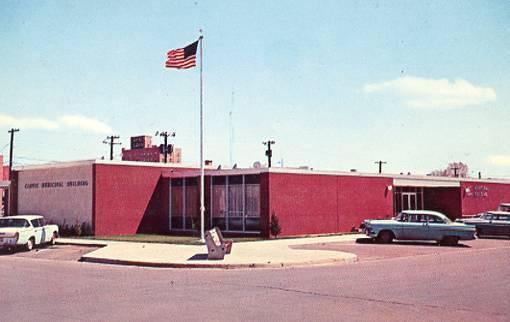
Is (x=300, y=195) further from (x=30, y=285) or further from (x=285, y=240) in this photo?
(x=30, y=285)

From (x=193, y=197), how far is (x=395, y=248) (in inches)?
561

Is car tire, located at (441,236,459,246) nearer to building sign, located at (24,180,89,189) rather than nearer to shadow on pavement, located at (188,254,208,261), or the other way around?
shadow on pavement, located at (188,254,208,261)

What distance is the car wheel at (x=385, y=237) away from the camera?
87.8ft

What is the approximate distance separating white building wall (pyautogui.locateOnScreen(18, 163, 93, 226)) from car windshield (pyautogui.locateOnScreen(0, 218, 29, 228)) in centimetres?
779

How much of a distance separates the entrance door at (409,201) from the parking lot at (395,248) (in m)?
13.2

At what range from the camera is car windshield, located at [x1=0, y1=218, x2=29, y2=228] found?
24823mm

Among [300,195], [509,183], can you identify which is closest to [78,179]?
[300,195]

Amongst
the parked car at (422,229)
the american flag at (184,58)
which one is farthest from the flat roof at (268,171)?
the american flag at (184,58)

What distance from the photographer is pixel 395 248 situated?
24.1m

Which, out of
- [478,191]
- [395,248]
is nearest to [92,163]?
[395,248]

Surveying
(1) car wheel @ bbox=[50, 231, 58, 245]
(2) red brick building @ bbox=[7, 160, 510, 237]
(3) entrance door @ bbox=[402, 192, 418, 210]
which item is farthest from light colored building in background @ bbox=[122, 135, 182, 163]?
(1) car wheel @ bbox=[50, 231, 58, 245]

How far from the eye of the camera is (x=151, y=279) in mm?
15391

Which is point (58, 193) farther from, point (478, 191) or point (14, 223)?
point (478, 191)

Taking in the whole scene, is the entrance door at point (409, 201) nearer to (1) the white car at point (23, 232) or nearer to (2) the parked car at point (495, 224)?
(2) the parked car at point (495, 224)
